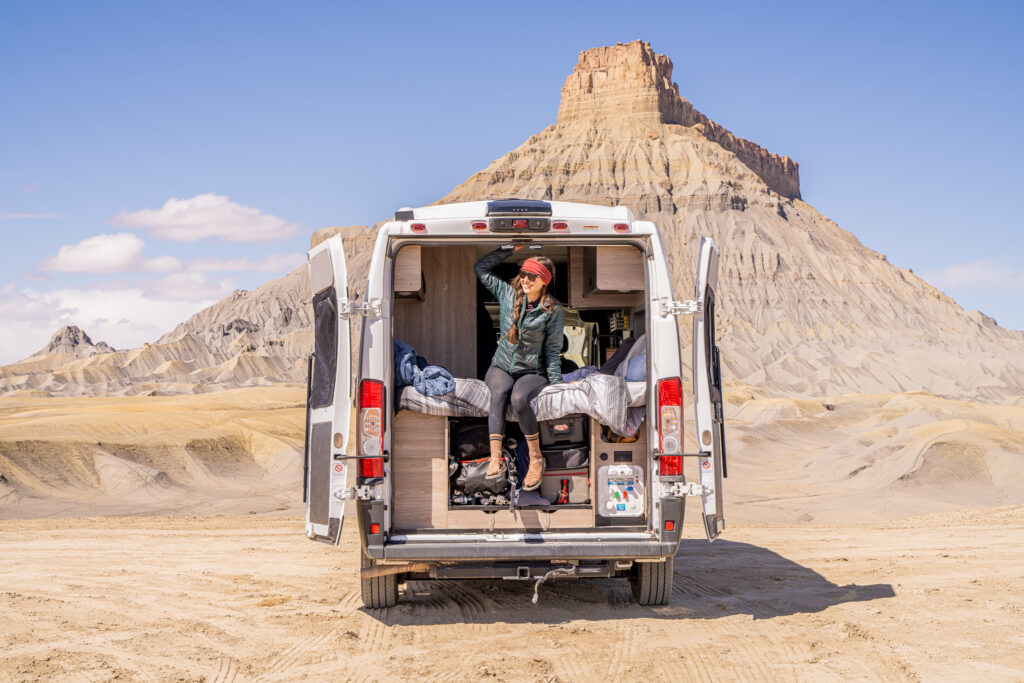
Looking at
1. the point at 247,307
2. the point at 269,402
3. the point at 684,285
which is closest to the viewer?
the point at 269,402

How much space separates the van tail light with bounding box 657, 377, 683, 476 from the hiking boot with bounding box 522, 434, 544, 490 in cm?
88

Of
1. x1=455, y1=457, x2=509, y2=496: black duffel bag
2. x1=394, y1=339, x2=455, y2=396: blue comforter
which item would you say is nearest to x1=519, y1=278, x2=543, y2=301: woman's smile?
x1=394, y1=339, x2=455, y2=396: blue comforter

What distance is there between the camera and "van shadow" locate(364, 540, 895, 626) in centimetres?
709

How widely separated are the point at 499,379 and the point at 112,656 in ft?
10.2

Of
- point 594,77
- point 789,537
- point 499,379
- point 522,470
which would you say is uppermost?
point 594,77

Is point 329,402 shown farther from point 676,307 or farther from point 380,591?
point 676,307

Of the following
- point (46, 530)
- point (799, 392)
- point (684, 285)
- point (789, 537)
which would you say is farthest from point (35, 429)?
point (684, 285)

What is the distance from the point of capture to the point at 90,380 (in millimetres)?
92000

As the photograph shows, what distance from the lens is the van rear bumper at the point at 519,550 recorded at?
6270mm

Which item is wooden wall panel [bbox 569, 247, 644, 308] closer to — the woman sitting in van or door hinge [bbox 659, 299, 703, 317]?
the woman sitting in van

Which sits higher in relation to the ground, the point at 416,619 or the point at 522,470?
the point at 522,470

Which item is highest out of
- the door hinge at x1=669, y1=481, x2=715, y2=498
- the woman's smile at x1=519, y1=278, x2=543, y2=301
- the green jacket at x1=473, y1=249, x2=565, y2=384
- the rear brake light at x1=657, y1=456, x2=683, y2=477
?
the woman's smile at x1=519, y1=278, x2=543, y2=301

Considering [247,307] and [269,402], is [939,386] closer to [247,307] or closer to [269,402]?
[269,402]

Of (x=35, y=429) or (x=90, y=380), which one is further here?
(x=90, y=380)
